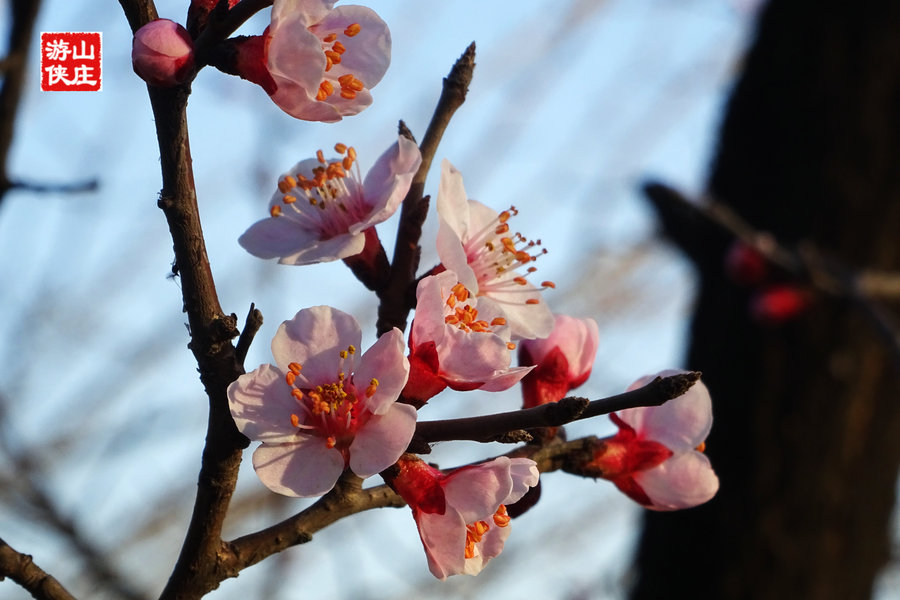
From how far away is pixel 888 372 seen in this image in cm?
304

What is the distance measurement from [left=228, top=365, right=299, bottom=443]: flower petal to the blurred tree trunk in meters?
2.30

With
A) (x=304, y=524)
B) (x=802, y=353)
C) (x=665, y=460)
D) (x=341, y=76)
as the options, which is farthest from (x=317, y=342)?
(x=802, y=353)

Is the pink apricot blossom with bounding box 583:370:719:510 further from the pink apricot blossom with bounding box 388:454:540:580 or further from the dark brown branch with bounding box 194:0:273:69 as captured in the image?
the dark brown branch with bounding box 194:0:273:69

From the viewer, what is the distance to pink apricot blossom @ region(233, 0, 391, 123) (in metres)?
0.82

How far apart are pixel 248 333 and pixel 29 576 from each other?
10.2 inches

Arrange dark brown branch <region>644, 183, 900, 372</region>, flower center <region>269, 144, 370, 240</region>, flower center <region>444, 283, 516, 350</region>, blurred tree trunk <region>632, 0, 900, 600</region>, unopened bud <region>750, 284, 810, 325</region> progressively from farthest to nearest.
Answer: unopened bud <region>750, 284, 810, 325</region> < blurred tree trunk <region>632, 0, 900, 600</region> < dark brown branch <region>644, 183, 900, 372</region> < flower center <region>269, 144, 370, 240</region> < flower center <region>444, 283, 516, 350</region>

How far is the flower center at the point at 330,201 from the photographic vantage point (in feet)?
3.37

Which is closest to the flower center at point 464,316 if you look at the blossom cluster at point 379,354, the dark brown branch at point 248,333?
the blossom cluster at point 379,354

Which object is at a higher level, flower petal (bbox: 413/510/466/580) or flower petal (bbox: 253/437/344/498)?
flower petal (bbox: 253/437/344/498)

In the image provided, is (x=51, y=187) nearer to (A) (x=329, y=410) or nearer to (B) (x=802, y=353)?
(A) (x=329, y=410)

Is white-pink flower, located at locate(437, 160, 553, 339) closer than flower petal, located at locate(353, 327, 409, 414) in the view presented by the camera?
No

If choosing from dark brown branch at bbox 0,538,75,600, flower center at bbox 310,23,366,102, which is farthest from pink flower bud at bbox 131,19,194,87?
dark brown branch at bbox 0,538,75,600

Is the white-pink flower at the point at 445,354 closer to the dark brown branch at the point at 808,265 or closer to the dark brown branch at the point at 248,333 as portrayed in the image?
the dark brown branch at the point at 248,333

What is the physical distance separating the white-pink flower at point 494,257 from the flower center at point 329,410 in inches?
6.0
